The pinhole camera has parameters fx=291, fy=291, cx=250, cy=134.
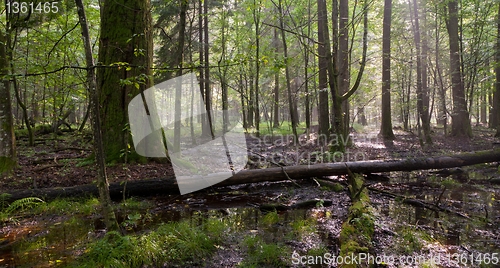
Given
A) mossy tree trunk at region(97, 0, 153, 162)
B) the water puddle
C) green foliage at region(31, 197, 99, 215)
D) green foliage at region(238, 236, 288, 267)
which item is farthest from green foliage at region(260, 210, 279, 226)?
mossy tree trunk at region(97, 0, 153, 162)

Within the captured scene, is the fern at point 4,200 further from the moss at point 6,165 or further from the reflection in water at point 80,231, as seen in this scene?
the moss at point 6,165

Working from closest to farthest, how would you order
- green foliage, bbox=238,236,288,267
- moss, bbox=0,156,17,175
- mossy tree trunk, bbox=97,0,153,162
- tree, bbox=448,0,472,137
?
green foliage, bbox=238,236,288,267, moss, bbox=0,156,17,175, mossy tree trunk, bbox=97,0,153,162, tree, bbox=448,0,472,137

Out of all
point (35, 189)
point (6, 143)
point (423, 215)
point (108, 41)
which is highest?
point (108, 41)

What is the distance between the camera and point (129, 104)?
8.39 meters

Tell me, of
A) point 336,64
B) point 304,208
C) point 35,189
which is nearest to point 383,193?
point 304,208

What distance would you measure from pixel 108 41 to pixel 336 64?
693cm

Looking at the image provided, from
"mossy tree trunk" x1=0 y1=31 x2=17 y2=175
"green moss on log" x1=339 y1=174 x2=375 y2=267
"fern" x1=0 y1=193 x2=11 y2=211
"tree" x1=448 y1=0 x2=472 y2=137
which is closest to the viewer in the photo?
"green moss on log" x1=339 y1=174 x2=375 y2=267

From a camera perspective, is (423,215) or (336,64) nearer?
(423,215)

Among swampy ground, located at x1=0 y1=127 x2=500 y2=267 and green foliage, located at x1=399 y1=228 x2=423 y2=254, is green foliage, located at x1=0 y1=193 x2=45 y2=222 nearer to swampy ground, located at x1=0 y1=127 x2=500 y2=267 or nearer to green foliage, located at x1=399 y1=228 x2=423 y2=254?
swampy ground, located at x1=0 y1=127 x2=500 y2=267

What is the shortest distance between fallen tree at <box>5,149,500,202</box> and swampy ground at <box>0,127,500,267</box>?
224 mm

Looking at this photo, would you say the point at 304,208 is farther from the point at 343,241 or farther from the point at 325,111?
the point at 325,111

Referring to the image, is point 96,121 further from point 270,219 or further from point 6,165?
point 6,165

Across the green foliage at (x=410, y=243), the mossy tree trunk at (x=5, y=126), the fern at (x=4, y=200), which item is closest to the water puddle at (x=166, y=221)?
the fern at (x=4, y=200)

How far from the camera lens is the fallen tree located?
20.8ft
